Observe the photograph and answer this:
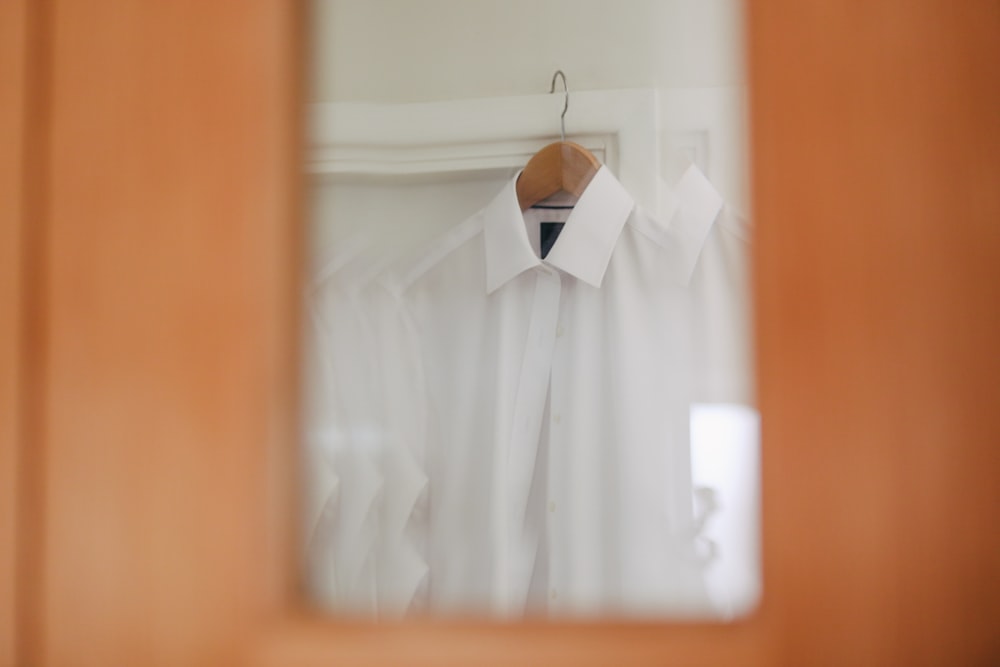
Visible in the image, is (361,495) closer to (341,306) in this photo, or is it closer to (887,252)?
(341,306)

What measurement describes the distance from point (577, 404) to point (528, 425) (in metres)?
0.05

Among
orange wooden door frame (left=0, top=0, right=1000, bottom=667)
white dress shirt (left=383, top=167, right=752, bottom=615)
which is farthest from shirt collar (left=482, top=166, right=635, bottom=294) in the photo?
orange wooden door frame (left=0, top=0, right=1000, bottom=667)

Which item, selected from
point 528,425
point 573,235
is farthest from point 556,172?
point 528,425

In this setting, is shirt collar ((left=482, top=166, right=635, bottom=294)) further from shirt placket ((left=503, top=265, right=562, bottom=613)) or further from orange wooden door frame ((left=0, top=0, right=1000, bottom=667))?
orange wooden door frame ((left=0, top=0, right=1000, bottom=667))

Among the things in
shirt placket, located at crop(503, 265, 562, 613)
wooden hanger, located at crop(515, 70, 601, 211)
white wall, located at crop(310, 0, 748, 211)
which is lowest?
shirt placket, located at crop(503, 265, 562, 613)

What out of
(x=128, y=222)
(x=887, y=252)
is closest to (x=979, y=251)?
(x=887, y=252)

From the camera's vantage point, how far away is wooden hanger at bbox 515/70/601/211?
0.45 metres

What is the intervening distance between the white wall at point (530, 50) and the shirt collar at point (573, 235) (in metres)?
0.06

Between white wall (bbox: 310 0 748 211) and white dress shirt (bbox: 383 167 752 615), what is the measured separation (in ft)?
0.14

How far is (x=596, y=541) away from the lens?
323 mm

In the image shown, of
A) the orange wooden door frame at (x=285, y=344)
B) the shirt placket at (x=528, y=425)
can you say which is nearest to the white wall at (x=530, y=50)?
the orange wooden door frame at (x=285, y=344)

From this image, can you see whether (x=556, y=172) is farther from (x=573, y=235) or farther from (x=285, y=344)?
(x=285, y=344)

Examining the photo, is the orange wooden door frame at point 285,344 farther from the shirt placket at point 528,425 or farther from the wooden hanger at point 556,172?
the wooden hanger at point 556,172

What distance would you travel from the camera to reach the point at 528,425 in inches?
16.1
